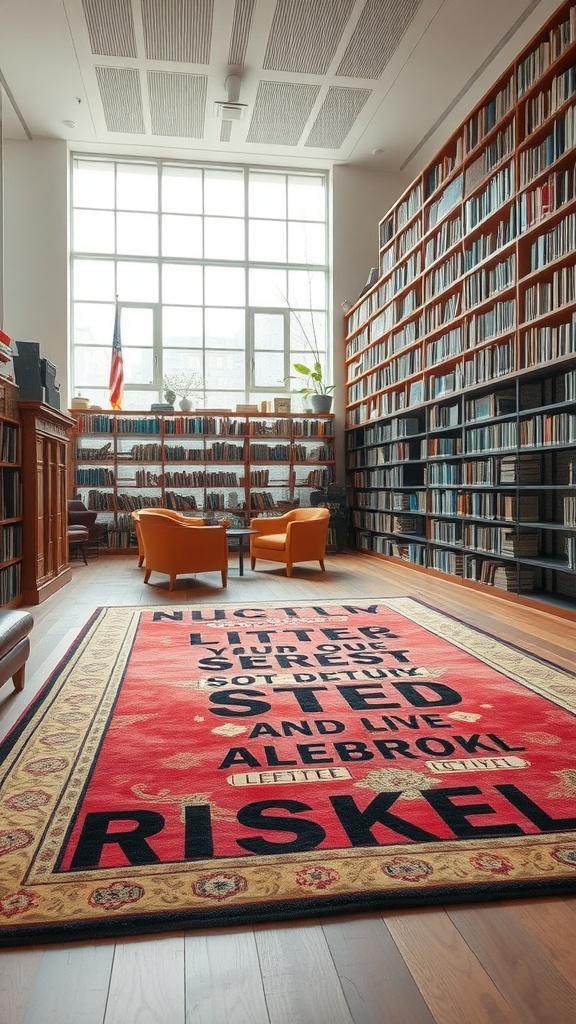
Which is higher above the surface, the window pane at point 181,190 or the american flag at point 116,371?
the window pane at point 181,190

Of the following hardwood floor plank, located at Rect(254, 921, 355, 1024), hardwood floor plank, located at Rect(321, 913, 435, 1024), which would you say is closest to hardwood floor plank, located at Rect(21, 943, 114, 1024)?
hardwood floor plank, located at Rect(254, 921, 355, 1024)

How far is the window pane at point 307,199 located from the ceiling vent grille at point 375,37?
2784mm

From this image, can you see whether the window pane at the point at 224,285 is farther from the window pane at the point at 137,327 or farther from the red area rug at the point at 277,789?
the red area rug at the point at 277,789

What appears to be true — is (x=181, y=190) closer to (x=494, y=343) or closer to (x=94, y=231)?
(x=94, y=231)

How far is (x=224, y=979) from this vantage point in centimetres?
130

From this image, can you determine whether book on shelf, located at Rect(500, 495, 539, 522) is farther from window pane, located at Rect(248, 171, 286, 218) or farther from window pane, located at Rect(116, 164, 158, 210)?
window pane, located at Rect(116, 164, 158, 210)

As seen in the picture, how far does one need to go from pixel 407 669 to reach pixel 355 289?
27.4ft

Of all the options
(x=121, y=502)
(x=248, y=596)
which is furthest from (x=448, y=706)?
(x=121, y=502)

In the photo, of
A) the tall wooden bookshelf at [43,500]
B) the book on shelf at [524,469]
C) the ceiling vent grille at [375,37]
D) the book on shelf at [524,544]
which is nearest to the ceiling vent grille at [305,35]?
the ceiling vent grille at [375,37]

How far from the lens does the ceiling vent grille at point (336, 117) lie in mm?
8320

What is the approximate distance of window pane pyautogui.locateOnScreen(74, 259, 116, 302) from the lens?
33.4 feet

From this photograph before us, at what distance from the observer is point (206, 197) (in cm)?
1049

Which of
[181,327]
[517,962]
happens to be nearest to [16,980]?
[517,962]

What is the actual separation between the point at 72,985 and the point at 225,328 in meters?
9.95
